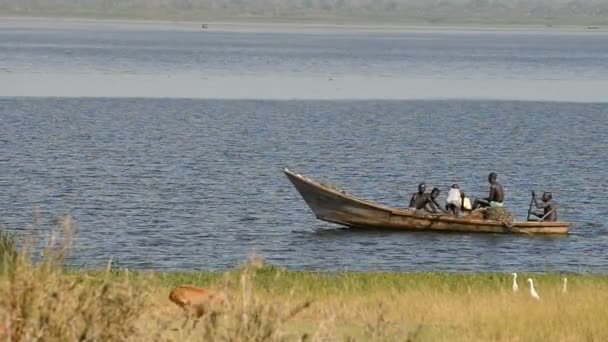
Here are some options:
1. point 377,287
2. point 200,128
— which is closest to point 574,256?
point 377,287

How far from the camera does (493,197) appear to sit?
34.1 meters

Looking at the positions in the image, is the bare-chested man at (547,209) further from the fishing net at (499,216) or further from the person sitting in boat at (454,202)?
the person sitting in boat at (454,202)

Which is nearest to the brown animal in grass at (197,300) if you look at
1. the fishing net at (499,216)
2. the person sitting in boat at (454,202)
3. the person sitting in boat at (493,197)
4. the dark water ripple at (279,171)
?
the dark water ripple at (279,171)

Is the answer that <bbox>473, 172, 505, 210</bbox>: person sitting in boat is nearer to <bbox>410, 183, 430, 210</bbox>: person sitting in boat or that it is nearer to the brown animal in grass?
<bbox>410, 183, 430, 210</bbox>: person sitting in boat

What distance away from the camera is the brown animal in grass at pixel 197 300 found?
1060cm

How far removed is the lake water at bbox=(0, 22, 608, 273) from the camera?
105 feet

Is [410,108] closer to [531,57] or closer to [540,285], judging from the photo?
[540,285]

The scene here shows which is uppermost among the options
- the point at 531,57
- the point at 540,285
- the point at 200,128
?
the point at 531,57

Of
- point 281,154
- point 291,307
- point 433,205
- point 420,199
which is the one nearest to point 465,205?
point 433,205

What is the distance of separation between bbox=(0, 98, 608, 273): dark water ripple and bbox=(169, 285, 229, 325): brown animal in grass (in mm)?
13708

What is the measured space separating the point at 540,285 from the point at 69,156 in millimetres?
30667

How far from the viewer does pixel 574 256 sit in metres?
31.9

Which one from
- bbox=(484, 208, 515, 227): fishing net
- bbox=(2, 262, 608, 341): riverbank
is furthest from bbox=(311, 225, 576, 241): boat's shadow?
bbox=(2, 262, 608, 341): riverbank

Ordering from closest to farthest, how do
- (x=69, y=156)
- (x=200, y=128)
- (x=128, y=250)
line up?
(x=128, y=250) < (x=69, y=156) < (x=200, y=128)
